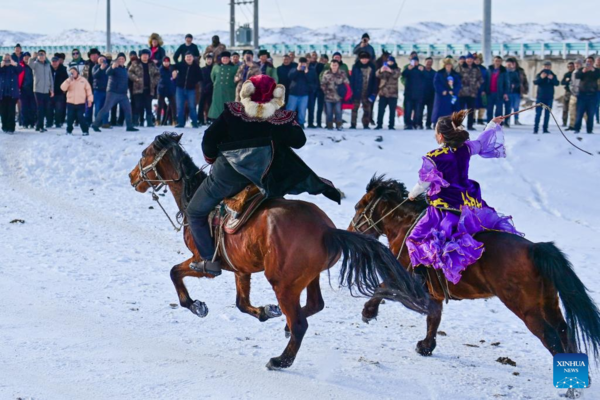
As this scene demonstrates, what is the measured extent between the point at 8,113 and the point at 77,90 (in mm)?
1939

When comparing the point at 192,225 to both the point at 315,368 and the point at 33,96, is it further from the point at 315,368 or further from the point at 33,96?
the point at 33,96

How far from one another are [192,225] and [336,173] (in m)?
8.83

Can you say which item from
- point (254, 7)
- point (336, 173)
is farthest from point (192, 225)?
point (254, 7)

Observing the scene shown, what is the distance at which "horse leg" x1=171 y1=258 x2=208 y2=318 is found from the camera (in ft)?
22.6

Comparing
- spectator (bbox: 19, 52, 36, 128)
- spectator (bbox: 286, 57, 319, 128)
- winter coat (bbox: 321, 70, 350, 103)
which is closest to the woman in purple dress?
spectator (bbox: 286, 57, 319, 128)

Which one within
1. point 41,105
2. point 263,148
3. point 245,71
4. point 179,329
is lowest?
point 179,329

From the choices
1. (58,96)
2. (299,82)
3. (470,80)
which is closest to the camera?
(299,82)

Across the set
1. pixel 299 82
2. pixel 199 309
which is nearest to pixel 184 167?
pixel 199 309

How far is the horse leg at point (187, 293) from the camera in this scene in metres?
6.88

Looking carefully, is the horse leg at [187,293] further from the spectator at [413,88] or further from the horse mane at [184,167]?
the spectator at [413,88]

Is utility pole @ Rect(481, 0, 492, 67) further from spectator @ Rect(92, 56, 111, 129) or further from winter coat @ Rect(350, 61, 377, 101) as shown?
spectator @ Rect(92, 56, 111, 129)

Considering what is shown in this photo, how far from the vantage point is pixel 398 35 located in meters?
77.1

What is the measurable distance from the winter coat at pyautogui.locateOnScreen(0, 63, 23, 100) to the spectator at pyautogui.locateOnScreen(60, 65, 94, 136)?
1.11 m

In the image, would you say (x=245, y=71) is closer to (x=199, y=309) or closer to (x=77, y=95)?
(x=77, y=95)
